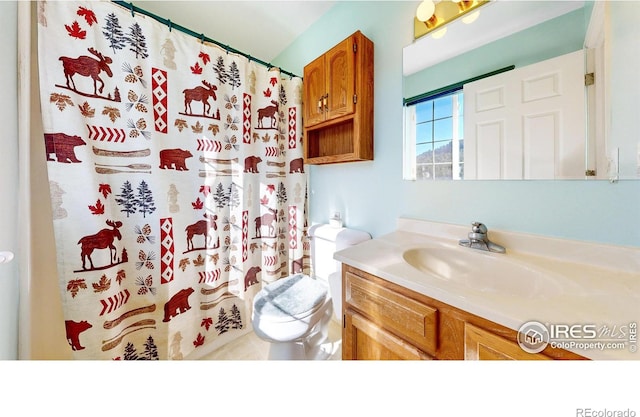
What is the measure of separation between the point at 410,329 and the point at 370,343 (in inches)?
7.6

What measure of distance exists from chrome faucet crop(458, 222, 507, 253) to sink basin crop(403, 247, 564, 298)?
0.08ft

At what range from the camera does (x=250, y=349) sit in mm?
1374

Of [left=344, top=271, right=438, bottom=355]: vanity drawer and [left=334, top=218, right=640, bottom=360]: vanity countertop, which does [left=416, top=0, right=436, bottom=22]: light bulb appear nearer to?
[left=334, top=218, right=640, bottom=360]: vanity countertop

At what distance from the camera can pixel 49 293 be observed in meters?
0.95

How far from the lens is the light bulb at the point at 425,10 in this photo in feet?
3.21

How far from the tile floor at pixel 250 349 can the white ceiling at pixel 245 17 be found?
2206mm

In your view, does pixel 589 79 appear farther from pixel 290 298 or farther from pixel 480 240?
pixel 290 298


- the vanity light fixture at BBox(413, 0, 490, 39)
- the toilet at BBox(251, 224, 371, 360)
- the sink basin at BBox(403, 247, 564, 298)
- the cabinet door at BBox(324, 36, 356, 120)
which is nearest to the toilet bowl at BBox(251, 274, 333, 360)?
the toilet at BBox(251, 224, 371, 360)

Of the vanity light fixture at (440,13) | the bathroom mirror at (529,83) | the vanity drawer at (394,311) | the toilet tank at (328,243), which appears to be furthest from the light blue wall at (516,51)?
the vanity drawer at (394,311)

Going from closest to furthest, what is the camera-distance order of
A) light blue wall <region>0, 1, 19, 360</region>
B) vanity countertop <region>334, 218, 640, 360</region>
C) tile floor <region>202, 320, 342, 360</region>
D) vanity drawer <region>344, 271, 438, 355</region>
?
vanity countertop <region>334, 218, 640, 360</region>
vanity drawer <region>344, 271, 438, 355</region>
light blue wall <region>0, 1, 19, 360</region>
tile floor <region>202, 320, 342, 360</region>

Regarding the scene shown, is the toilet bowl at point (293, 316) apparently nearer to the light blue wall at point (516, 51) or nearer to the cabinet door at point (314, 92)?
the cabinet door at point (314, 92)

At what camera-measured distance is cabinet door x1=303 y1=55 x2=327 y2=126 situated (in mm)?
1343
